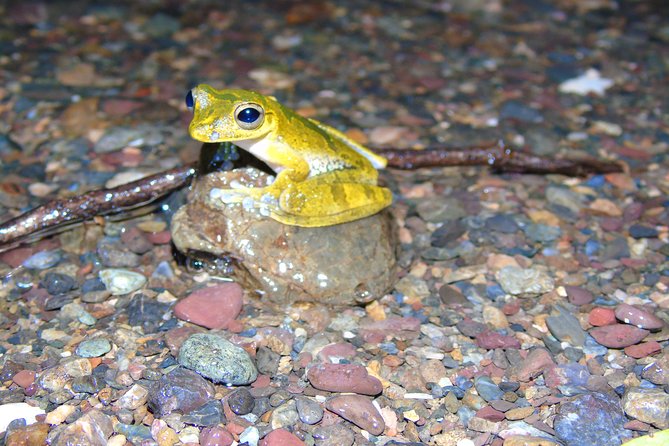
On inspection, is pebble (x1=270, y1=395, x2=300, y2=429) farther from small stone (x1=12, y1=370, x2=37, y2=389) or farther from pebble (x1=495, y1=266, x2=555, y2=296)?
pebble (x1=495, y1=266, x2=555, y2=296)

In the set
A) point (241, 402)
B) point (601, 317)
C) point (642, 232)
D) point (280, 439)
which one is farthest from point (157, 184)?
point (642, 232)

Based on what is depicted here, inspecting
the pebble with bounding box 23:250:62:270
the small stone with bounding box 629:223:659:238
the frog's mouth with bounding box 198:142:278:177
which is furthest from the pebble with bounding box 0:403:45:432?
the small stone with bounding box 629:223:659:238

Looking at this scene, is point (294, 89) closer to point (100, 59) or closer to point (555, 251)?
point (100, 59)

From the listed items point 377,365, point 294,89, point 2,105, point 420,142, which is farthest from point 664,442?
Answer: point 2,105

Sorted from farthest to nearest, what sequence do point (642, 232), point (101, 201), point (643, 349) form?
point (642, 232)
point (101, 201)
point (643, 349)

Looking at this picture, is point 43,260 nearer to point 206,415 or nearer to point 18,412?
point 18,412
